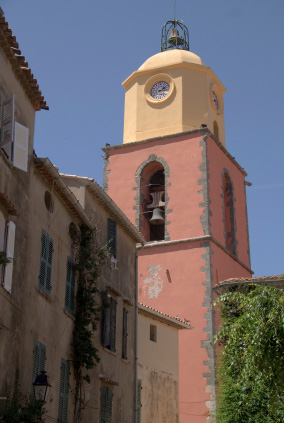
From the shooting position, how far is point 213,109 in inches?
1299

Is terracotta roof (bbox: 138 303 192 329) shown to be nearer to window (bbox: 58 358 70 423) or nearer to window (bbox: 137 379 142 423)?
window (bbox: 137 379 142 423)

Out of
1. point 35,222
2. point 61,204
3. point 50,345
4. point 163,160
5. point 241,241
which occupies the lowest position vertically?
point 50,345

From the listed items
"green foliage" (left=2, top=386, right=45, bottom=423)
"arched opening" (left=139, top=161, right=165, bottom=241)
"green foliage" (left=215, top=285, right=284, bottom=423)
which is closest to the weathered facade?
"green foliage" (left=215, top=285, right=284, bottom=423)

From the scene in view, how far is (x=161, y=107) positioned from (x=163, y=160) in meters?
2.79

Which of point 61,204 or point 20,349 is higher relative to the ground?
point 61,204

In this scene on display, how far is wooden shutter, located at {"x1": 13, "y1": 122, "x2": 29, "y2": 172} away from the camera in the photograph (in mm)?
13141

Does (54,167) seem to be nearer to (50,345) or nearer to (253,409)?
(50,345)

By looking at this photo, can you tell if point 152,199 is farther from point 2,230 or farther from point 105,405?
point 2,230

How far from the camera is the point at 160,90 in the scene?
32.8 meters

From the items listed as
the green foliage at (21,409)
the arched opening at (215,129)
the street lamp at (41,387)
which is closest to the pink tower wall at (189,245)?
the arched opening at (215,129)

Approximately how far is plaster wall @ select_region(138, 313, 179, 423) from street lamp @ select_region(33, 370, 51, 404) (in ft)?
26.1

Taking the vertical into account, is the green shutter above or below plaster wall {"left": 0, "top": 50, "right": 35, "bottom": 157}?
below

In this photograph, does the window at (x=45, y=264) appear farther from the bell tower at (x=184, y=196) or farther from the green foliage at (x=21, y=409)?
the bell tower at (x=184, y=196)

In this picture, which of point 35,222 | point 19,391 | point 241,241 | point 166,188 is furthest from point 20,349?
point 241,241
